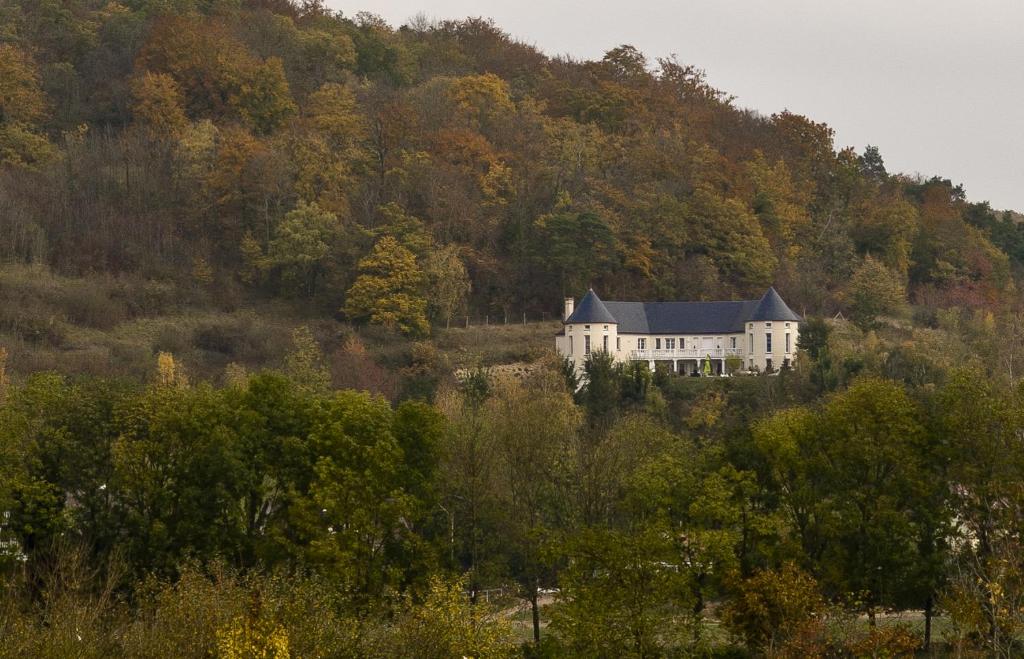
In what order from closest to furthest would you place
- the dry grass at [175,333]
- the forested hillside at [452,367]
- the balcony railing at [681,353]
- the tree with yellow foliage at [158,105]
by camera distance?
the forested hillside at [452,367] < the dry grass at [175,333] < the balcony railing at [681,353] < the tree with yellow foliage at [158,105]

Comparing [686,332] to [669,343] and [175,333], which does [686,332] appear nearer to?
[669,343]

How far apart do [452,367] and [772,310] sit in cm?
1429

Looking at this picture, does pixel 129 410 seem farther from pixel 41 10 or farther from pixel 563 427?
pixel 41 10

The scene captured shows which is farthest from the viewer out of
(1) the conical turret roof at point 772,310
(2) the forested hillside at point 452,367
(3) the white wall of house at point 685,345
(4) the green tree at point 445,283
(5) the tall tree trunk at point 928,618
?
(1) the conical turret roof at point 772,310

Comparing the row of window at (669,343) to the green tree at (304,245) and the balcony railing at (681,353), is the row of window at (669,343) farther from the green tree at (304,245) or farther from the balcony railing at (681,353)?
the green tree at (304,245)

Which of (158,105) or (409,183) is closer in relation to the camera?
(409,183)

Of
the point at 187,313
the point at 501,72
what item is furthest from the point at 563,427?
the point at 501,72

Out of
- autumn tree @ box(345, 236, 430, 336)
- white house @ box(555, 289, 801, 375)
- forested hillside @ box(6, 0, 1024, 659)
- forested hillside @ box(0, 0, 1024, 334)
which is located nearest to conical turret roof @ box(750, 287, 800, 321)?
white house @ box(555, 289, 801, 375)

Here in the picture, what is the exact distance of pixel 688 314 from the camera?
255 ft

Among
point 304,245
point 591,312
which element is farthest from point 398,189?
point 591,312

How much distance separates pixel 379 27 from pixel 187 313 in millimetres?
39252

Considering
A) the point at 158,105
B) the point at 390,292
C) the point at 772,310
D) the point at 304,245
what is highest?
the point at 158,105

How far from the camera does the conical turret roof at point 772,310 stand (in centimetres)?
7569

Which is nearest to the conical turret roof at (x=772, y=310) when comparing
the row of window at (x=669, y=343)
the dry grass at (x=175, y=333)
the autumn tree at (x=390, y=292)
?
the row of window at (x=669, y=343)
